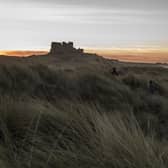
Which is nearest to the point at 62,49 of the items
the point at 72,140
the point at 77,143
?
the point at 72,140

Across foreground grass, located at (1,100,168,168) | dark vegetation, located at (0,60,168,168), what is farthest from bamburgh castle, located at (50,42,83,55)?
foreground grass, located at (1,100,168,168)

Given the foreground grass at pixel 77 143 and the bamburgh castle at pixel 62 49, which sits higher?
the foreground grass at pixel 77 143

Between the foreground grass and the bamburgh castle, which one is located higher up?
the foreground grass

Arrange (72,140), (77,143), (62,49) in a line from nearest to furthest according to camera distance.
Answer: (77,143)
(72,140)
(62,49)

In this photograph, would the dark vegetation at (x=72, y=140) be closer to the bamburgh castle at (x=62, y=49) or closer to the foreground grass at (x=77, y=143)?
the foreground grass at (x=77, y=143)

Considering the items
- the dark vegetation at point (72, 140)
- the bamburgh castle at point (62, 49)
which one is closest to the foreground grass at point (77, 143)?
the dark vegetation at point (72, 140)

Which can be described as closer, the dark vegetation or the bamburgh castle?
the dark vegetation

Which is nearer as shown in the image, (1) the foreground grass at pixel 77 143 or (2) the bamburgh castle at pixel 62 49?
(1) the foreground grass at pixel 77 143

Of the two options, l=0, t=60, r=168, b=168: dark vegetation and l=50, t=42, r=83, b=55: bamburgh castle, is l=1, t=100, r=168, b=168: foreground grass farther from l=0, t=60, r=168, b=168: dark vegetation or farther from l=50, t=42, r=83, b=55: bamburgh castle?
l=50, t=42, r=83, b=55: bamburgh castle

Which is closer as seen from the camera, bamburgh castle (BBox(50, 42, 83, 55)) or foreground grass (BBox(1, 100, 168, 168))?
foreground grass (BBox(1, 100, 168, 168))

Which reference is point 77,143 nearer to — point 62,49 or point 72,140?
point 72,140

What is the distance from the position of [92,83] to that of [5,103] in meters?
7.36

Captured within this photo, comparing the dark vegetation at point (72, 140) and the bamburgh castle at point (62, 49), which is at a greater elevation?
the dark vegetation at point (72, 140)

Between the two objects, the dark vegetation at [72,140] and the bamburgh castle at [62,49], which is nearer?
the dark vegetation at [72,140]
